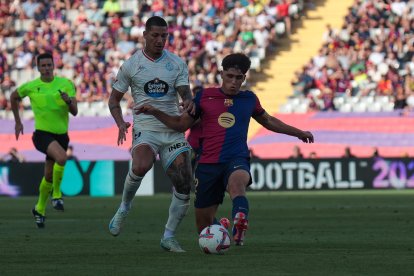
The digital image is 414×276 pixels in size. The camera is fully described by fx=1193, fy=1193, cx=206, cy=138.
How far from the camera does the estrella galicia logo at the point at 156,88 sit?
12.2 meters

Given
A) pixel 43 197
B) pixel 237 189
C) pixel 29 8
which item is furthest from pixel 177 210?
pixel 29 8

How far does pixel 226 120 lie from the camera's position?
1137 centimetres

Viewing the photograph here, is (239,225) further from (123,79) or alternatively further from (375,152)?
(375,152)

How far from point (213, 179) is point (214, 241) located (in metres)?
0.90

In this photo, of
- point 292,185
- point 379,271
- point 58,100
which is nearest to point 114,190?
point 292,185

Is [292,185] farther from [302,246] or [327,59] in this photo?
[302,246]

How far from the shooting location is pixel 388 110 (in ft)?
106

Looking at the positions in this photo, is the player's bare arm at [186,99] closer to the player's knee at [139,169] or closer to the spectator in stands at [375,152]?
the player's knee at [139,169]

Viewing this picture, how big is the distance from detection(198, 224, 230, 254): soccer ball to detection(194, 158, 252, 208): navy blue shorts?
0.65 m

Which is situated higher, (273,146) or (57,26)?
(57,26)

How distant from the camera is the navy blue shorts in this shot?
11.3m

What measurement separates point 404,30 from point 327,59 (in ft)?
7.81

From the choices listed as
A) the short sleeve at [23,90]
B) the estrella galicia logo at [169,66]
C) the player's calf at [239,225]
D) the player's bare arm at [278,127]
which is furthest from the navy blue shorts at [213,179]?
the short sleeve at [23,90]

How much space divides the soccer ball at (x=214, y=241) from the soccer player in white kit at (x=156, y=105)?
1.14 m
